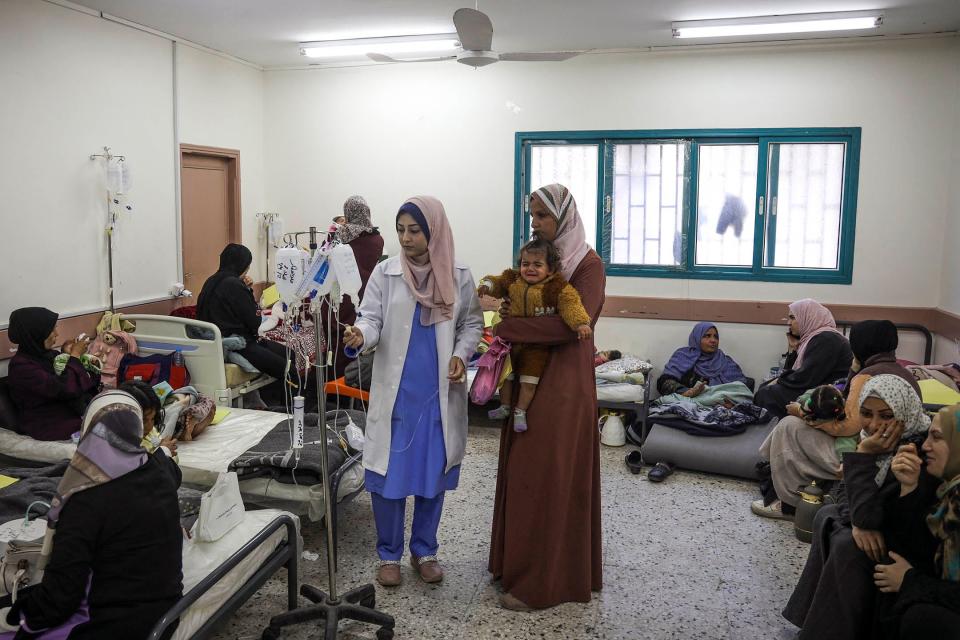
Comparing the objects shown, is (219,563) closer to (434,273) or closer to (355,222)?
(434,273)

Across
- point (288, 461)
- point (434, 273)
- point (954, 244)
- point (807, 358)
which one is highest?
point (954, 244)

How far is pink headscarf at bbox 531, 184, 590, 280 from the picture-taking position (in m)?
2.72

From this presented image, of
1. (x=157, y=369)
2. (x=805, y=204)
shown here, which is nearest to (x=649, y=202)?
(x=805, y=204)

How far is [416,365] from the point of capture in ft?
9.42

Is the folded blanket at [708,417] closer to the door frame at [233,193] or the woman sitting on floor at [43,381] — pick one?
the woman sitting on floor at [43,381]

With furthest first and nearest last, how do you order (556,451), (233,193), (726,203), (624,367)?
(233,193), (726,203), (624,367), (556,451)

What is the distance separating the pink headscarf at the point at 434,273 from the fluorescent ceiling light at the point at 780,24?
3034 mm

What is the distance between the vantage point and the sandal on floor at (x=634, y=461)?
14.7 ft

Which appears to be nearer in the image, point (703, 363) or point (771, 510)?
point (771, 510)

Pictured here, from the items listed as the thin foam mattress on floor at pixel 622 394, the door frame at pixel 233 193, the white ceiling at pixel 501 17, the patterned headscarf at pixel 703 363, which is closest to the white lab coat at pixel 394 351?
the thin foam mattress on floor at pixel 622 394

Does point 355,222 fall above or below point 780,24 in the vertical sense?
below

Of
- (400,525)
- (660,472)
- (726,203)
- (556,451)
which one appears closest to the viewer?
(556,451)

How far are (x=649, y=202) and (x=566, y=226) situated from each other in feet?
11.2

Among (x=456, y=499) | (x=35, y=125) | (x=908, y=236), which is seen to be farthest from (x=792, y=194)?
(x=35, y=125)
